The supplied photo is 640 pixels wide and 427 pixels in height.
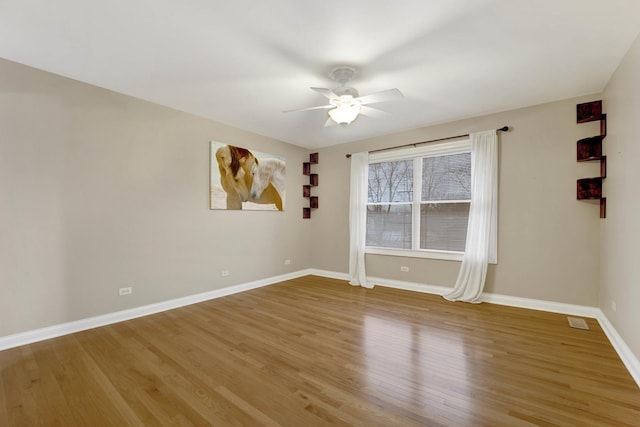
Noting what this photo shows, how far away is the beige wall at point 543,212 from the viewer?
3389 mm

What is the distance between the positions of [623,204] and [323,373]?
3.07 m

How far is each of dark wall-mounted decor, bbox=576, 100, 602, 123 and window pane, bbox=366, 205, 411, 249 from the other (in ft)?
7.89

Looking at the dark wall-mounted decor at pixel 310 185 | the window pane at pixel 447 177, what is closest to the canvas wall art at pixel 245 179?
the dark wall-mounted decor at pixel 310 185

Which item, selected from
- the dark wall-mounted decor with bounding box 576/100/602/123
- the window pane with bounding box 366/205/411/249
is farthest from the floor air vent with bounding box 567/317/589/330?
the dark wall-mounted decor with bounding box 576/100/602/123

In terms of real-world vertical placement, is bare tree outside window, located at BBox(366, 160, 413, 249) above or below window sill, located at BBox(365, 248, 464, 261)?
above

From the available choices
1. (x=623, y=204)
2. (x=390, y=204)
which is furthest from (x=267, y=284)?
(x=623, y=204)

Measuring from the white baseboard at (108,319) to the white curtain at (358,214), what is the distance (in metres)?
1.77

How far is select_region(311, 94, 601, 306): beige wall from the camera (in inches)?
133

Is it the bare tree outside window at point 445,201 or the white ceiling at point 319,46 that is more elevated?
the white ceiling at point 319,46

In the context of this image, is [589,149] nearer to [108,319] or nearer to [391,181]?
[391,181]

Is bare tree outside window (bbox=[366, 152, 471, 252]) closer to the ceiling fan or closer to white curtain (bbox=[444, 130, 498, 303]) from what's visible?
white curtain (bbox=[444, 130, 498, 303])

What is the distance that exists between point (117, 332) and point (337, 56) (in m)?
3.59

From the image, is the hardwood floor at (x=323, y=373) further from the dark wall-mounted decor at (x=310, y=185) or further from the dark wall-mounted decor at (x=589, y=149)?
the dark wall-mounted decor at (x=310, y=185)

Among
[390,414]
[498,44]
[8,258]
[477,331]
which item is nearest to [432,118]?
[498,44]
